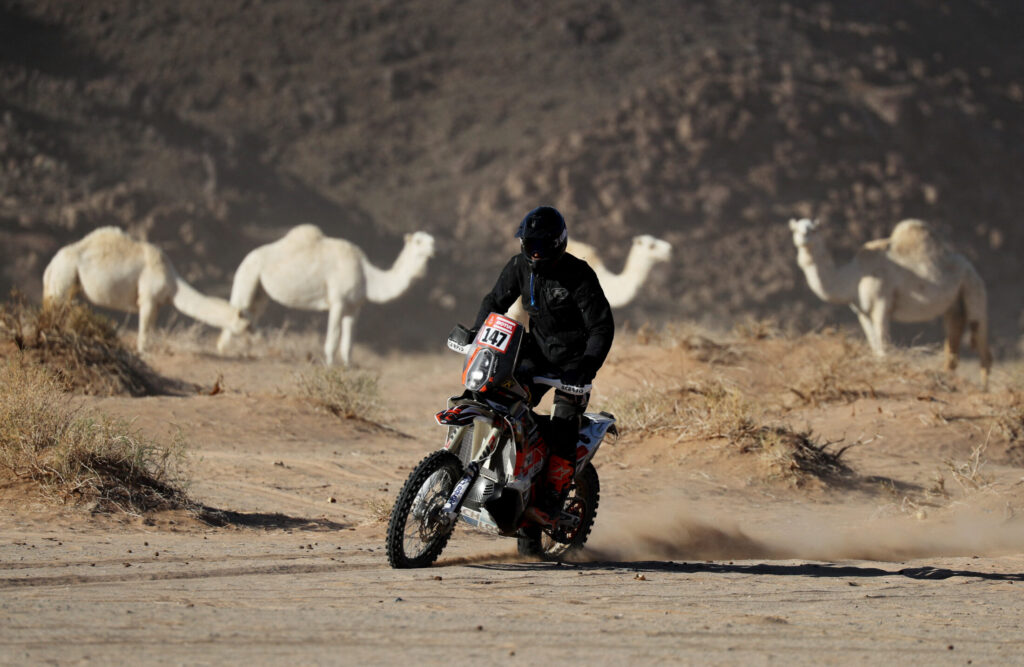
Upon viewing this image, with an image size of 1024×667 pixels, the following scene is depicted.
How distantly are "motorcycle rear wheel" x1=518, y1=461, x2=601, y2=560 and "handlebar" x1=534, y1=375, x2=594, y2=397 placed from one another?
72 cm

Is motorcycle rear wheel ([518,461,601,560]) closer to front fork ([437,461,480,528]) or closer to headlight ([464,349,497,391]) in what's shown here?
front fork ([437,461,480,528])

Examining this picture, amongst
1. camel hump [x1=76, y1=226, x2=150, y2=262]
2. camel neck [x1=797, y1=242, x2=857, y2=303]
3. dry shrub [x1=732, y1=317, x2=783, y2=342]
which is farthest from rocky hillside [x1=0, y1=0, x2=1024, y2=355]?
dry shrub [x1=732, y1=317, x2=783, y2=342]

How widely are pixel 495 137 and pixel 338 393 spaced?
2737 centimetres

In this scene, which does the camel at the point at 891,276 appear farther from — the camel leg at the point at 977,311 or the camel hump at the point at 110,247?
the camel hump at the point at 110,247

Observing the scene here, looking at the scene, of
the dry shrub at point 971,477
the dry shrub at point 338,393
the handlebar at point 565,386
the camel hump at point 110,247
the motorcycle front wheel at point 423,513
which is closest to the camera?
the motorcycle front wheel at point 423,513

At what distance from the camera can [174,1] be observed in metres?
42.3

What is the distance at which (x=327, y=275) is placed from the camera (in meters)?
20.7

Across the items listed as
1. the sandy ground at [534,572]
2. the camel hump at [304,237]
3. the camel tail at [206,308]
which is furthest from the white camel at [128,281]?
the sandy ground at [534,572]

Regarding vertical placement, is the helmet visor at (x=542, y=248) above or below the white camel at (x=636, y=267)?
below

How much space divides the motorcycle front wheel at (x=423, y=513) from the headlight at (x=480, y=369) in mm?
374

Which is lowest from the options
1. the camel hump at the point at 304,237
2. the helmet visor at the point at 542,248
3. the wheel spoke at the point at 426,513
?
the wheel spoke at the point at 426,513

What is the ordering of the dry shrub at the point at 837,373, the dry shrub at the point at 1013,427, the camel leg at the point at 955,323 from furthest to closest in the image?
1. the camel leg at the point at 955,323
2. the dry shrub at the point at 837,373
3. the dry shrub at the point at 1013,427

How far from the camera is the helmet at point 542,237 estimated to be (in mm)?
6281

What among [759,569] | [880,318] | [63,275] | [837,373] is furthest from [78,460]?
[880,318]
